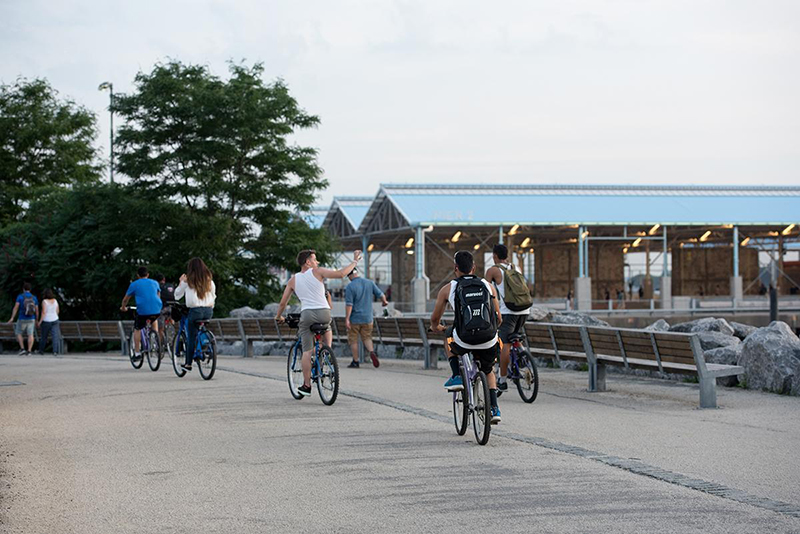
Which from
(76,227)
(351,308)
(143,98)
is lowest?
(351,308)

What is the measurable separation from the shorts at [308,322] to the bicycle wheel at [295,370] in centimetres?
46

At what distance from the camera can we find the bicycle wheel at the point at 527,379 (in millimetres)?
13023

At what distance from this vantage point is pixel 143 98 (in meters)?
39.4

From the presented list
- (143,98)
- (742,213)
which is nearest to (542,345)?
(143,98)

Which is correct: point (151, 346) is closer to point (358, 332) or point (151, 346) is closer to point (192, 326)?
point (192, 326)

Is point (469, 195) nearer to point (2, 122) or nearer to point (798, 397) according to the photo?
point (2, 122)

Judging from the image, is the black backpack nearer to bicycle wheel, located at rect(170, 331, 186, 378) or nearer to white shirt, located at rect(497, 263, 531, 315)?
white shirt, located at rect(497, 263, 531, 315)

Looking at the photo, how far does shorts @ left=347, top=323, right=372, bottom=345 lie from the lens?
1994 centimetres

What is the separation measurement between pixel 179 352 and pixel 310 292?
4952 mm

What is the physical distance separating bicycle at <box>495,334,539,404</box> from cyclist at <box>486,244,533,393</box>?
2.4 inches

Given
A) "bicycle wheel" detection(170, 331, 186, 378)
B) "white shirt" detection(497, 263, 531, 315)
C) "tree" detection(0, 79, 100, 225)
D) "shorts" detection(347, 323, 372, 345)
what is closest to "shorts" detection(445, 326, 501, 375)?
"white shirt" detection(497, 263, 531, 315)

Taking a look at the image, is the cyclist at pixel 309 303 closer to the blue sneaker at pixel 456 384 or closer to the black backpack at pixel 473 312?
the blue sneaker at pixel 456 384

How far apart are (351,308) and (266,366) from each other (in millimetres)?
2063

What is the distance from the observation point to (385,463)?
8.50 meters
